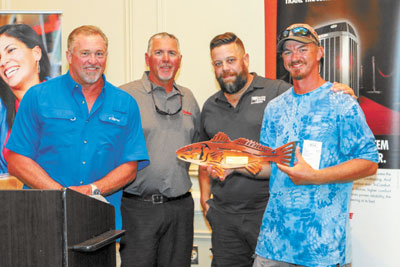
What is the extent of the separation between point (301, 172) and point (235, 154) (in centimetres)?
46

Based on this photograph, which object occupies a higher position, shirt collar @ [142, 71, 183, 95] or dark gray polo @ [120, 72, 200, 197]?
shirt collar @ [142, 71, 183, 95]

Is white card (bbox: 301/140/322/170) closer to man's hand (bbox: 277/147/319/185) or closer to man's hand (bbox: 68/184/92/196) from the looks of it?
man's hand (bbox: 277/147/319/185)

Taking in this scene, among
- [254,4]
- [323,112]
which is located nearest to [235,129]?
[323,112]

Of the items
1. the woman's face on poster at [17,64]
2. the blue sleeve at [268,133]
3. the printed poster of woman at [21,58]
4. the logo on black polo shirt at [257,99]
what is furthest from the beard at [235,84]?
the woman's face on poster at [17,64]

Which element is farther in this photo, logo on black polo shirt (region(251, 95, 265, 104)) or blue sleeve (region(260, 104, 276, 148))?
logo on black polo shirt (region(251, 95, 265, 104))

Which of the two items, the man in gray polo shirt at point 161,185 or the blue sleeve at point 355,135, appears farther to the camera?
the man in gray polo shirt at point 161,185

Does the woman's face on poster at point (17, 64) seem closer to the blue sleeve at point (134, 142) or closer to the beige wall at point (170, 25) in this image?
the beige wall at point (170, 25)

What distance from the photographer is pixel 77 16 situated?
15.0 ft

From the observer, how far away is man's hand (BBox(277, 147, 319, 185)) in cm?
224

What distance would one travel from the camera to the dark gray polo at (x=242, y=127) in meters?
3.18

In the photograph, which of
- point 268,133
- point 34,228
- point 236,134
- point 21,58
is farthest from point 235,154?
point 21,58

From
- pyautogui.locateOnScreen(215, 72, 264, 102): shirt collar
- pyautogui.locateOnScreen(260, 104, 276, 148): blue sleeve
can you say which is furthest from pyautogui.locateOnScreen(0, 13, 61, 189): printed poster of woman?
pyautogui.locateOnScreen(260, 104, 276, 148): blue sleeve

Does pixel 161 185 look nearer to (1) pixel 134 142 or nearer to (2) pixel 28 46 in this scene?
(1) pixel 134 142

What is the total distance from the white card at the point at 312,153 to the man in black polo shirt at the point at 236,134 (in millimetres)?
870
